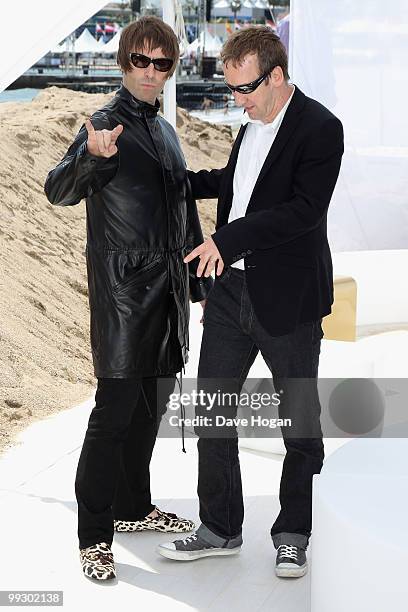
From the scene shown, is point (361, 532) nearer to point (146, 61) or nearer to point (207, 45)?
point (146, 61)

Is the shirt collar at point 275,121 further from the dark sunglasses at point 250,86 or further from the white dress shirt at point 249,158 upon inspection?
the dark sunglasses at point 250,86

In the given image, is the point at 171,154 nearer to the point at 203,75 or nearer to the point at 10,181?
the point at 10,181

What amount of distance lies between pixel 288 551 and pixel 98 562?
20.2 inches

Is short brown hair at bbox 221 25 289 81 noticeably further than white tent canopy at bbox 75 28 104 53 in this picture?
No

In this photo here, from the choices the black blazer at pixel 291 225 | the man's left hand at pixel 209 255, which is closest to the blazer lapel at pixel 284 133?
the black blazer at pixel 291 225

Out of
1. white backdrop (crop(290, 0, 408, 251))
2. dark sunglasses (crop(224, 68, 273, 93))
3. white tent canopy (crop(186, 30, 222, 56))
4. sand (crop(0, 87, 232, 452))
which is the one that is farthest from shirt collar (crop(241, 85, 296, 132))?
white tent canopy (crop(186, 30, 222, 56))

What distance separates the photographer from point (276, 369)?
2.98 m

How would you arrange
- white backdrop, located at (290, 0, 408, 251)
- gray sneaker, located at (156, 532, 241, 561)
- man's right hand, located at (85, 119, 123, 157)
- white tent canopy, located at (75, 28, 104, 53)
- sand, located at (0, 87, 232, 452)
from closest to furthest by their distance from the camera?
man's right hand, located at (85, 119, 123, 157) < gray sneaker, located at (156, 532, 241, 561) < sand, located at (0, 87, 232, 452) < white backdrop, located at (290, 0, 408, 251) < white tent canopy, located at (75, 28, 104, 53)

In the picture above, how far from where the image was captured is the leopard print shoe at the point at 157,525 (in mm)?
3311

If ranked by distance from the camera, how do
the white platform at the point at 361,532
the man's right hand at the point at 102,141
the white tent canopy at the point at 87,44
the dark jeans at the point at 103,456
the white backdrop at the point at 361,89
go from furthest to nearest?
the white tent canopy at the point at 87,44 < the white backdrop at the point at 361,89 < the dark jeans at the point at 103,456 < the man's right hand at the point at 102,141 < the white platform at the point at 361,532

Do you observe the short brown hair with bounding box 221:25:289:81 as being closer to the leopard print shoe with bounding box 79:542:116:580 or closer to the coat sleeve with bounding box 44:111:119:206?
the coat sleeve with bounding box 44:111:119:206

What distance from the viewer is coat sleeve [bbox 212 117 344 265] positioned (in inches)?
111

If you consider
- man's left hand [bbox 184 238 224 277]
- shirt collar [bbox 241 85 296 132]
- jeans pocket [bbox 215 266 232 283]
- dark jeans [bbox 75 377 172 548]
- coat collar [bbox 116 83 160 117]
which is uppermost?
coat collar [bbox 116 83 160 117]

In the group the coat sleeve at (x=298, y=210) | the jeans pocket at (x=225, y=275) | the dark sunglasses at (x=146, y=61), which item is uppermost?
the dark sunglasses at (x=146, y=61)
